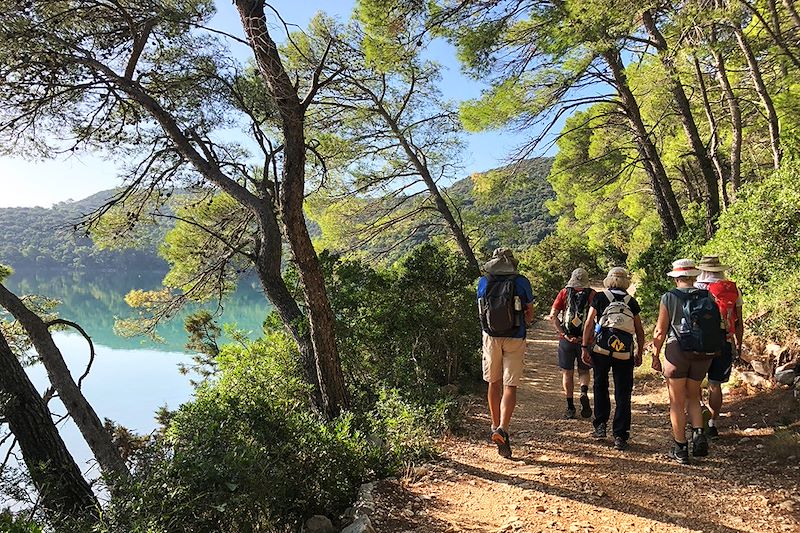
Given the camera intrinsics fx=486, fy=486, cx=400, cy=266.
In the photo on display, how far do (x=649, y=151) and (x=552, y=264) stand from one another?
37.1ft

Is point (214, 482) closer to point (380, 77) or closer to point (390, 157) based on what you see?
point (380, 77)

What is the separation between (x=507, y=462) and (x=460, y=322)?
296 cm

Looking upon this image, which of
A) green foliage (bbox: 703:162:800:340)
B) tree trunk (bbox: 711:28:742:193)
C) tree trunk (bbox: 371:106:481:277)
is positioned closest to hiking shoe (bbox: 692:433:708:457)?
green foliage (bbox: 703:162:800:340)

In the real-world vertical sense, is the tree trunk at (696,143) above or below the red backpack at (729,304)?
above

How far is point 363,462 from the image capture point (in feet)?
11.6

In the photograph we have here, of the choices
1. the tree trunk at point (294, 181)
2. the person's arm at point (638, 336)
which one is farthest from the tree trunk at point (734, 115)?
the tree trunk at point (294, 181)

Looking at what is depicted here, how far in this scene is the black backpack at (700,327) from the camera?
10.3ft

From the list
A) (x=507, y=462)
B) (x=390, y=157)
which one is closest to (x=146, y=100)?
(x=507, y=462)

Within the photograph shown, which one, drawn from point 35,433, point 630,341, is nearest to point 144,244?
point 35,433

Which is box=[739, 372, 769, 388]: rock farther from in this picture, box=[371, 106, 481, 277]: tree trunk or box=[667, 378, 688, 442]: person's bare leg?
box=[371, 106, 481, 277]: tree trunk

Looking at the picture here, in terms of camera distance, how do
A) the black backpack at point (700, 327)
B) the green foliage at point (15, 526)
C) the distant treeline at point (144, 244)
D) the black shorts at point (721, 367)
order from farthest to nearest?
1. the distant treeline at point (144, 244)
2. the black shorts at point (721, 367)
3. the black backpack at point (700, 327)
4. the green foliage at point (15, 526)

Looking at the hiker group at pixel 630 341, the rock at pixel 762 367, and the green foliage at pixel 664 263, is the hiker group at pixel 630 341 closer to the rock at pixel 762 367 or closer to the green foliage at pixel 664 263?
the rock at pixel 762 367

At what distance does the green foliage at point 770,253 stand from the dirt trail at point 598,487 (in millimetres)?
980

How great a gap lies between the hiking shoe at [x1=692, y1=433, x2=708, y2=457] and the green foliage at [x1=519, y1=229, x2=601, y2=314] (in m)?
12.1
